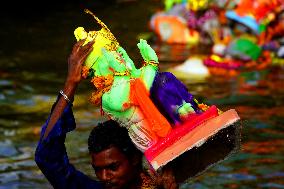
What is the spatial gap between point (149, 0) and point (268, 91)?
976cm

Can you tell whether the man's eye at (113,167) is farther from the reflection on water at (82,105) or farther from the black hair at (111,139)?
the reflection on water at (82,105)

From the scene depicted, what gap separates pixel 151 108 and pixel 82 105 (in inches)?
229

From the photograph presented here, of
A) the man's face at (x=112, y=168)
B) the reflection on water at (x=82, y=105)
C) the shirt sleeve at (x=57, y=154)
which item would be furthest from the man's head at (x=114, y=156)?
the reflection on water at (x=82, y=105)

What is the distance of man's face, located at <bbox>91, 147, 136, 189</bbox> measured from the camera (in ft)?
11.7

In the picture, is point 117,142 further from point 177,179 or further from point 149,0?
point 149,0

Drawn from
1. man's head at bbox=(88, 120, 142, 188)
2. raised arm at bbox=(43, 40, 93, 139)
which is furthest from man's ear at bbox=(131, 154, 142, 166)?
raised arm at bbox=(43, 40, 93, 139)

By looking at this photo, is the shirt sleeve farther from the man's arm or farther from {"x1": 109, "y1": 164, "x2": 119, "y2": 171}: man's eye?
{"x1": 109, "y1": 164, "x2": 119, "y2": 171}: man's eye

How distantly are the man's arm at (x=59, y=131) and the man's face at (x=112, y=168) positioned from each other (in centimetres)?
16

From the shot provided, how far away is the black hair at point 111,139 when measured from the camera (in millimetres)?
3602

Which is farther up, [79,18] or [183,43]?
[79,18]

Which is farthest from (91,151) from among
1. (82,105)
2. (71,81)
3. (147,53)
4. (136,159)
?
(82,105)

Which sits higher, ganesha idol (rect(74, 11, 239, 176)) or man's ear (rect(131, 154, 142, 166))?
ganesha idol (rect(74, 11, 239, 176))

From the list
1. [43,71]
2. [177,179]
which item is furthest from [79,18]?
[177,179]

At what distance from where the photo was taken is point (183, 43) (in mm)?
13867
